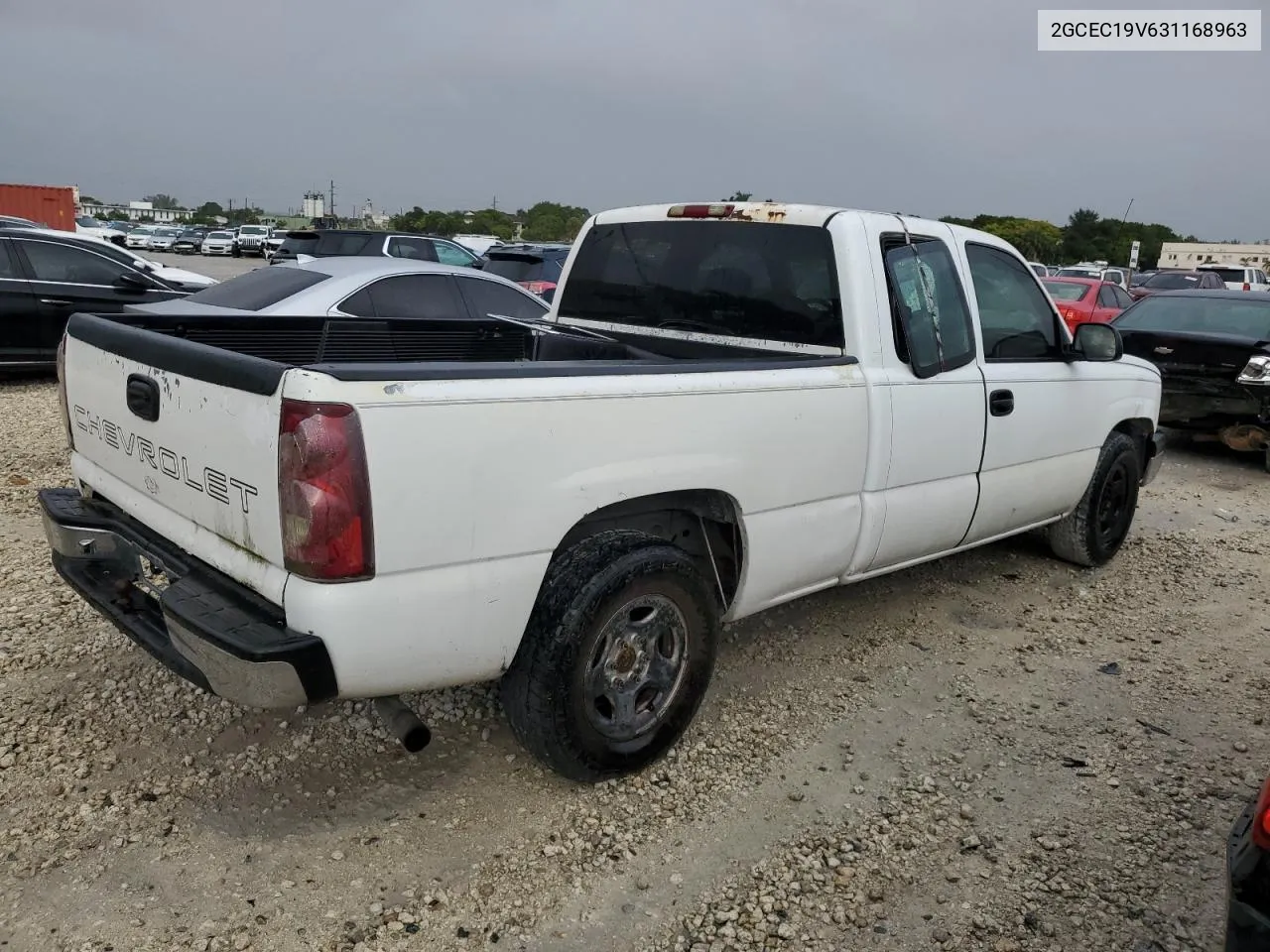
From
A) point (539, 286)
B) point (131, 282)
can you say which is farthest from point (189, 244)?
point (131, 282)

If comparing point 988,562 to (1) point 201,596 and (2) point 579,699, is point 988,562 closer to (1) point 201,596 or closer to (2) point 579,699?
(2) point 579,699

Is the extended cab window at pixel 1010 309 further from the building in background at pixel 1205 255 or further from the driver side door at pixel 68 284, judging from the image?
the building in background at pixel 1205 255

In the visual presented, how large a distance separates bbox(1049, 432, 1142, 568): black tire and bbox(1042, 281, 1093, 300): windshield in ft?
33.1

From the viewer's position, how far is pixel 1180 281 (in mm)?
24141

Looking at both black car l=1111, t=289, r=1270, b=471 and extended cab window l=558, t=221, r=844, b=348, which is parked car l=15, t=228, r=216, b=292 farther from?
black car l=1111, t=289, r=1270, b=471

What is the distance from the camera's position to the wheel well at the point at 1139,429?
569 cm

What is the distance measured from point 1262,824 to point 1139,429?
14.3ft

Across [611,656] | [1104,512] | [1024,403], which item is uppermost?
[1024,403]

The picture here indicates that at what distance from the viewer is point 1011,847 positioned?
306 cm

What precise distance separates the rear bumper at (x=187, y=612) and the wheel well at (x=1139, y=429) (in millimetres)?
4813

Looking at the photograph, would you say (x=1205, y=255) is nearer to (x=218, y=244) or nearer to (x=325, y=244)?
(x=218, y=244)

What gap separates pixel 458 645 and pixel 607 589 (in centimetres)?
49

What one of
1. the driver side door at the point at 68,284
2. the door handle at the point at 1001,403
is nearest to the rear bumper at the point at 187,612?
the door handle at the point at 1001,403

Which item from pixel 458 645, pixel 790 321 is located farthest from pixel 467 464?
pixel 790 321
